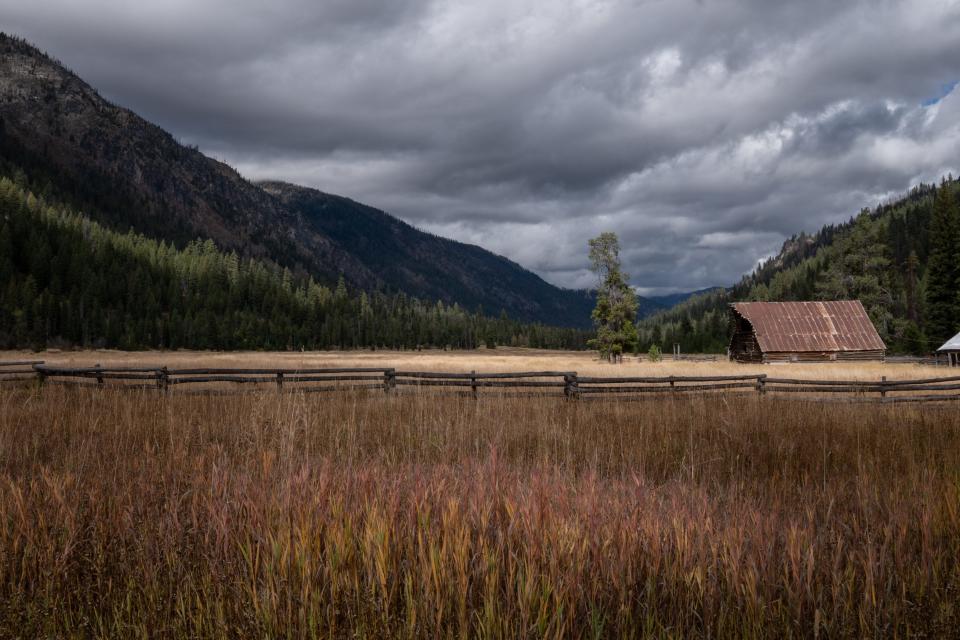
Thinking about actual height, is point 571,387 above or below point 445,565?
below

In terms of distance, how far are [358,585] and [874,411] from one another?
11868 millimetres

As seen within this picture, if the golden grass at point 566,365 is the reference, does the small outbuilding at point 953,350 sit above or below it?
above

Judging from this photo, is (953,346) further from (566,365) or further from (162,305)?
(162,305)

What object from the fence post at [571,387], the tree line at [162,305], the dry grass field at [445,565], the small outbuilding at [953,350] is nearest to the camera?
the dry grass field at [445,565]

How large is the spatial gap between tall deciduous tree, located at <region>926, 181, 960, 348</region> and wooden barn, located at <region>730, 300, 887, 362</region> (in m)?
9.01

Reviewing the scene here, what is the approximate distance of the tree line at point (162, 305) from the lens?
297 ft

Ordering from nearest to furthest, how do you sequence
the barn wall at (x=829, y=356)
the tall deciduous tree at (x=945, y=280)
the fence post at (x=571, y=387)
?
the fence post at (x=571, y=387) → the barn wall at (x=829, y=356) → the tall deciduous tree at (x=945, y=280)

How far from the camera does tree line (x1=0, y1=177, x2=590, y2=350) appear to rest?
9062 cm

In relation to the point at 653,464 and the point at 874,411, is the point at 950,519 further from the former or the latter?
the point at 874,411

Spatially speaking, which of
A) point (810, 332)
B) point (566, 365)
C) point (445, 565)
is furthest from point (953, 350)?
point (445, 565)

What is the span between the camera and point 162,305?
367 feet

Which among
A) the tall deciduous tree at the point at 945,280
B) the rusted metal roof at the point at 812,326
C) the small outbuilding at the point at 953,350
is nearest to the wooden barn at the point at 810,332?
the rusted metal roof at the point at 812,326

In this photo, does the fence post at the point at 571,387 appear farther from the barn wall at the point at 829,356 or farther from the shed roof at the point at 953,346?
the shed roof at the point at 953,346

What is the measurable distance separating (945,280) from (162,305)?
127737 millimetres
